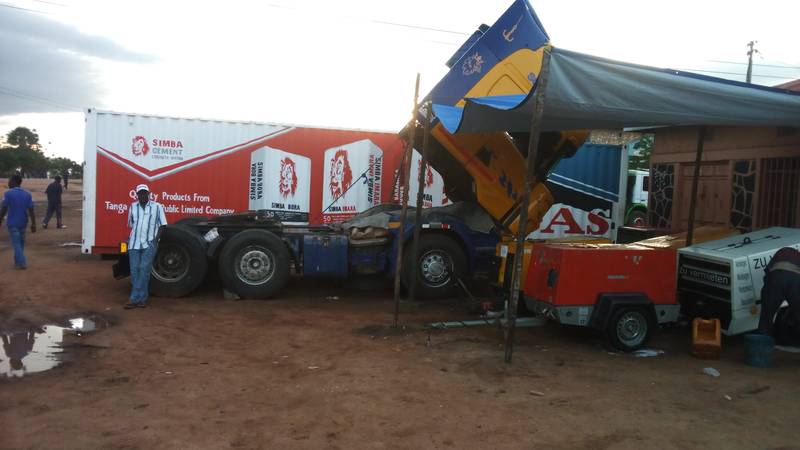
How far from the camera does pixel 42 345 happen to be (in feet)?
19.8

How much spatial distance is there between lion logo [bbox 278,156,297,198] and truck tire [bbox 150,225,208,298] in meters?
2.76

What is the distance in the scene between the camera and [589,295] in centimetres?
620

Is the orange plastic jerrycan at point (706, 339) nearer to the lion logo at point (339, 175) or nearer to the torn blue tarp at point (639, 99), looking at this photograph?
the torn blue tarp at point (639, 99)

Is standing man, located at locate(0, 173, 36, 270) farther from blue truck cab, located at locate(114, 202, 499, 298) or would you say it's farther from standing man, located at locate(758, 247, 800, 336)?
standing man, located at locate(758, 247, 800, 336)

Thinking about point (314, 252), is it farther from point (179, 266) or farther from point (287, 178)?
point (287, 178)

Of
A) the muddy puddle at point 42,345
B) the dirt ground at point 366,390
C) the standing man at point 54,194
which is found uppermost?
the standing man at point 54,194

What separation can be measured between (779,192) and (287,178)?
8.27 meters

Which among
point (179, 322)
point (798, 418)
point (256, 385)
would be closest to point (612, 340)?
point (798, 418)

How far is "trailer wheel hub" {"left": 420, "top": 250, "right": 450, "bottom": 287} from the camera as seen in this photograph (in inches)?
356

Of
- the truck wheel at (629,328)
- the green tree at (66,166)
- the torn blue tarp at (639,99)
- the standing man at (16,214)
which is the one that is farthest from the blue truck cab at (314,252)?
the green tree at (66,166)

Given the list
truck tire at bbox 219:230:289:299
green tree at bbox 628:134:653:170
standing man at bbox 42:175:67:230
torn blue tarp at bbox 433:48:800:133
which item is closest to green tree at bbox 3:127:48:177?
standing man at bbox 42:175:67:230

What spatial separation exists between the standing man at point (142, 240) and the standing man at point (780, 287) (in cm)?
743

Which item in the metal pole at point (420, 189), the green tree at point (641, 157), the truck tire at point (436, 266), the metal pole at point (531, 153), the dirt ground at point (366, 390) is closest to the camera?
the dirt ground at point (366, 390)

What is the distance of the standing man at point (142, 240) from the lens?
7.68 m
